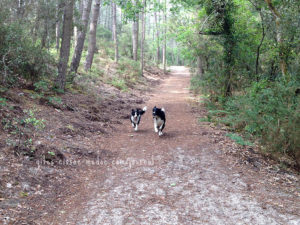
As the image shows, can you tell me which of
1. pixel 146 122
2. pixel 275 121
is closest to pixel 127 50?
pixel 146 122

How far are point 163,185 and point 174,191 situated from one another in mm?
320

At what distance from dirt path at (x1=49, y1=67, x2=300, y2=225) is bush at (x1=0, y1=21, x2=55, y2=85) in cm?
369

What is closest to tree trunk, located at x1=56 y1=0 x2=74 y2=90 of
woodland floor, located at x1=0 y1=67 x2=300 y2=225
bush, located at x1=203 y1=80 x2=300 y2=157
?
woodland floor, located at x1=0 y1=67 x2=300 y2=225

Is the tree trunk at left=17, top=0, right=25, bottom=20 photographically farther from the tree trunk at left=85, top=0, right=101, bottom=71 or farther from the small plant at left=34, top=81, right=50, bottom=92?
the tree trunk at left=85, top=0, right=101, bottom=71

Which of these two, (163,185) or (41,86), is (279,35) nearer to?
(163,185)

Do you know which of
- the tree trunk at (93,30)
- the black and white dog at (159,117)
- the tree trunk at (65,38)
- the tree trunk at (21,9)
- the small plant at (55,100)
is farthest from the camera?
the tree trunk at (93,30)

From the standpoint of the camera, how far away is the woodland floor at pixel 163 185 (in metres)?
3.73

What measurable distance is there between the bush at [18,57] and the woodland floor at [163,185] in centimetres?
253

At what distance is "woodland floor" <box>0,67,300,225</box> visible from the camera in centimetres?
373

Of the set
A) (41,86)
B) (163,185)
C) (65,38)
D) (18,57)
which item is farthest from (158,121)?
(65,38)

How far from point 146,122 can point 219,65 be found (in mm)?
5407

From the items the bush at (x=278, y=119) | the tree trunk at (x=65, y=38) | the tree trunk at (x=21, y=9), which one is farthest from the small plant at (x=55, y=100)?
the bush at (x=278, y=119)

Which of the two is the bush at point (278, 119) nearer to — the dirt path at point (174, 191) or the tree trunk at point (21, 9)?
the dirt path at point (174, 191)

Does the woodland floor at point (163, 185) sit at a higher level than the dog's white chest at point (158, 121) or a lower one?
lower
